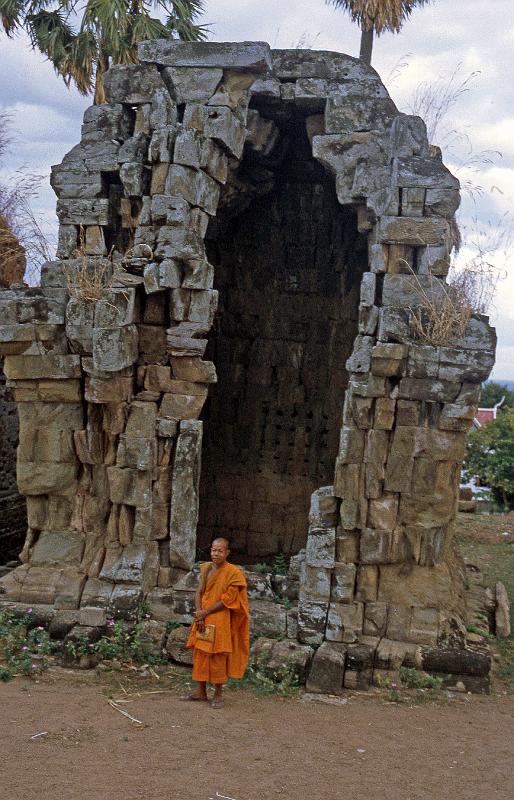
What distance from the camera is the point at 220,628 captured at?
6.37 meters

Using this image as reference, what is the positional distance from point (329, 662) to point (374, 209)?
4.17 metres

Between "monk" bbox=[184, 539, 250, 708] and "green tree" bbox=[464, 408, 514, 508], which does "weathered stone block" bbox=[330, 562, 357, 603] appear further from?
A: "green tree" bbox=[464, 408, 514, 508]

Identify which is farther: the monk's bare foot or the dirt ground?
the monk's bare foot

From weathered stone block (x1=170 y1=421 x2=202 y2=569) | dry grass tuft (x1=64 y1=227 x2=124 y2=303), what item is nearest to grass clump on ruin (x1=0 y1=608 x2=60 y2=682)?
weathered stone block (x1=170 y1=421 x2=202 y2=569)

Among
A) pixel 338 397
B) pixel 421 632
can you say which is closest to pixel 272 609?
pixel 421 632

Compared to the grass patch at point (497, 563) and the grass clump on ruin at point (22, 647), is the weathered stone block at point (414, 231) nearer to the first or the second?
the grass patch at point (497, 563)

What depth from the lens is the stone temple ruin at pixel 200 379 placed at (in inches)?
297

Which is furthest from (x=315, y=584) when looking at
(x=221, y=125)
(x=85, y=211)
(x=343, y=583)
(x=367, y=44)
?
(x=367, y=44)

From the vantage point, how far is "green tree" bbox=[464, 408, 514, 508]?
1988cm

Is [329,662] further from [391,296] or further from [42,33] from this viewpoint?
[42,33]

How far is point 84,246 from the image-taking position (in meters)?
8.25

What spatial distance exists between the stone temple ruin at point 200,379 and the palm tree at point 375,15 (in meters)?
6.41

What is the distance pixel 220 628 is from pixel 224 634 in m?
0.06

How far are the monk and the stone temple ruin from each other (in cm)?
90
